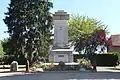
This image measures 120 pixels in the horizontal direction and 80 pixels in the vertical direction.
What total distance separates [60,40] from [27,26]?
11457mm

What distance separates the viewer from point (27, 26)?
33.6 meters

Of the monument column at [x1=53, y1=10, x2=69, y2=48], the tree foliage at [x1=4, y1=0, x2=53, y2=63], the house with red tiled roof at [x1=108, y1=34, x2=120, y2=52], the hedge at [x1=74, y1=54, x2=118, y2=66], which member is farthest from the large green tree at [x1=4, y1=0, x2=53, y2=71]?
the house with red tiled roof at [x1=108, y1=34, x2=120, y2=52]

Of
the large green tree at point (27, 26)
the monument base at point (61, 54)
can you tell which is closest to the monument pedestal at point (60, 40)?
the monument base at point (61, 54)

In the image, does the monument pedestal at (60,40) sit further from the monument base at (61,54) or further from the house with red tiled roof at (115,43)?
the house with red tiled roof at (115,43)

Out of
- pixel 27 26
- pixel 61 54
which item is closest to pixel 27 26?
pixel 27 26

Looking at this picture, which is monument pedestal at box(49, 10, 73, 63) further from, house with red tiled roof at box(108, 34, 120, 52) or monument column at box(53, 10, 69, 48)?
house with red tiled roof at box(108, 34, 120, 52)

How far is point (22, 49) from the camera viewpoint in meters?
34.0

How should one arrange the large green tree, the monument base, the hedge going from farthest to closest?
the hedge → the monument base → the large green tree

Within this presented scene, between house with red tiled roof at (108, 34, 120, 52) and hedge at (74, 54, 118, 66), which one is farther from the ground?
house with red tiled roof at (108, 34, 120, 52)

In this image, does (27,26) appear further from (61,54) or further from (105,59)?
(105,59)

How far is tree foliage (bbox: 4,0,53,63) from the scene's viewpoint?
33.5 metres

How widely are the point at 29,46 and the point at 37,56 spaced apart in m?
1.65

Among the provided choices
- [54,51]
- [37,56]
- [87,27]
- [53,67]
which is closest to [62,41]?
[54,51]

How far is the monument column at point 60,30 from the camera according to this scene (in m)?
44.3
